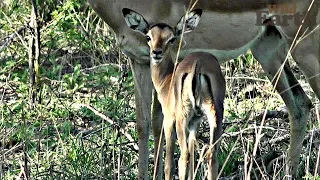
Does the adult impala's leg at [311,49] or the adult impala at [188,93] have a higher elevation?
the adult impala's leg at [311,49]

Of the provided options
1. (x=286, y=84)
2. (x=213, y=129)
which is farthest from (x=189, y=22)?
(x=286, y=84)

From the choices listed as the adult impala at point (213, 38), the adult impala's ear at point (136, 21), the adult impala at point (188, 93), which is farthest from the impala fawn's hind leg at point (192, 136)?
the adult impala at point (213, 38)

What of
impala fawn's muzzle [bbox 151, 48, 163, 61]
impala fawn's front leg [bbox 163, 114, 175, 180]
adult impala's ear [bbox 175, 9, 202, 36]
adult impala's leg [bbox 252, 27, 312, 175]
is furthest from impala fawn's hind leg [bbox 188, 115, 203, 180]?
adult impala's leg [bbox 252, 27, 312, 175]

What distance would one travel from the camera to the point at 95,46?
27.7 ft

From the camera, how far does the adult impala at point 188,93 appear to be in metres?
4.64

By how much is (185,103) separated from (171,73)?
0.55 metres

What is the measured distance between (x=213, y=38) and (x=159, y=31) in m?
1.10

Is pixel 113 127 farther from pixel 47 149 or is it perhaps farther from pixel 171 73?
pixel 171 73

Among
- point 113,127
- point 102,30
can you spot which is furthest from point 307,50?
point 102,30

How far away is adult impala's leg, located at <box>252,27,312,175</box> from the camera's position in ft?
20.0

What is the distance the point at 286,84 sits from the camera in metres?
6.24

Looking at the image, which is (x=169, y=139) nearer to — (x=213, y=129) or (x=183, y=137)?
(x=183, y=137)

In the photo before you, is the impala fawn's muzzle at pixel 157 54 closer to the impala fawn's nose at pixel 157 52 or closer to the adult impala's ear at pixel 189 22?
the impala fawn's nose at pixel 157 52

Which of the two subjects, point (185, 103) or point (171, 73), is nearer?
point (185, 103)
